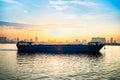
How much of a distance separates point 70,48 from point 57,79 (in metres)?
95.6

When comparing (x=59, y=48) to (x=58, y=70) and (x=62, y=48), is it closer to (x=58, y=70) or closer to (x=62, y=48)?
(x=62, y=48)

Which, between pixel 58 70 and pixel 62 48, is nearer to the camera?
pixel 58 70

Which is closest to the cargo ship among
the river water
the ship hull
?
the ship hull

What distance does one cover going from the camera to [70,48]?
433 feet

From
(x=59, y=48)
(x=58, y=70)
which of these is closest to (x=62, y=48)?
(x=59, y=48)

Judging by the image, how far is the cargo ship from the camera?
421 feet

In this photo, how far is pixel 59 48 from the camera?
134 metres

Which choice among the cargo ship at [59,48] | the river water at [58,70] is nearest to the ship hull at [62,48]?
the cargo ship at [59,48]

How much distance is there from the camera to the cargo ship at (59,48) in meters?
128

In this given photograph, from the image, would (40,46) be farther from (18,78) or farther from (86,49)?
(18,78)

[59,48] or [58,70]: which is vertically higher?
[59,48]

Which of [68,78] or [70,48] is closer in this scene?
[68,78]

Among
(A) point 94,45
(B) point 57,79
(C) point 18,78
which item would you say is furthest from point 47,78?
(A) point 94,45

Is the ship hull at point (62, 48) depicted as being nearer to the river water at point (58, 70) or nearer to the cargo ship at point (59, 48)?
the cargo ship at point (59, 48)
